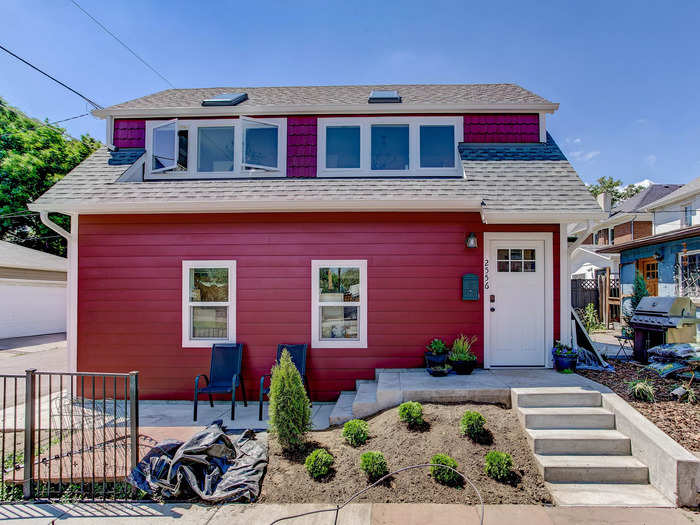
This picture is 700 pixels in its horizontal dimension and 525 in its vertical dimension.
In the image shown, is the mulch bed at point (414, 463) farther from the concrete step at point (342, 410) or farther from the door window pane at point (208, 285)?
the door window pane at point (208, 285)

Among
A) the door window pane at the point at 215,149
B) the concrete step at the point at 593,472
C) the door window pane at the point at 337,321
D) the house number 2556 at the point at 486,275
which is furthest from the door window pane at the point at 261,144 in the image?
the concrete step at the point at 593,472

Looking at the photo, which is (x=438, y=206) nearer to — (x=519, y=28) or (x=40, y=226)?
(x=519, y=28)

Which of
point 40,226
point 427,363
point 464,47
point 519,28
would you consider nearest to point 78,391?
point 427,363

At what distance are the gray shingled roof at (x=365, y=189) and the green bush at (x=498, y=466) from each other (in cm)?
327

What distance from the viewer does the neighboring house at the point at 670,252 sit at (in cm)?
1109

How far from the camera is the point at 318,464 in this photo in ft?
11.0

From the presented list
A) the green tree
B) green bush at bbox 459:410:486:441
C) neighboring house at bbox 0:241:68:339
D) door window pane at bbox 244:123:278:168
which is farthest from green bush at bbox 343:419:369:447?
the green tree

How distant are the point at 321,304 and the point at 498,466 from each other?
322 cm

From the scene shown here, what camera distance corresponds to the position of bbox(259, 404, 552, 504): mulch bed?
10.3 ft

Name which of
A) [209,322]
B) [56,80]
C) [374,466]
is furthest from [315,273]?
[56,80]

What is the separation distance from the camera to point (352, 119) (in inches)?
262

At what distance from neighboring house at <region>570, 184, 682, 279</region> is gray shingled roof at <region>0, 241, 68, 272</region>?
2151 centimetres

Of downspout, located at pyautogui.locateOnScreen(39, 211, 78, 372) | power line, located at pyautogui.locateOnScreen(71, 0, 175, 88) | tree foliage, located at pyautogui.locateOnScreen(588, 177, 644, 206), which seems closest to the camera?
downspout, located at pyautogui.locateOnScreen(39, 211, 78, 372)

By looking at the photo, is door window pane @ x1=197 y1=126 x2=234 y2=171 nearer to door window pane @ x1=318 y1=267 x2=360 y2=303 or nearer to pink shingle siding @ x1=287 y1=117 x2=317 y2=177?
pink shingle siding @ x1=287 y1=117 x2=317 y2=177
